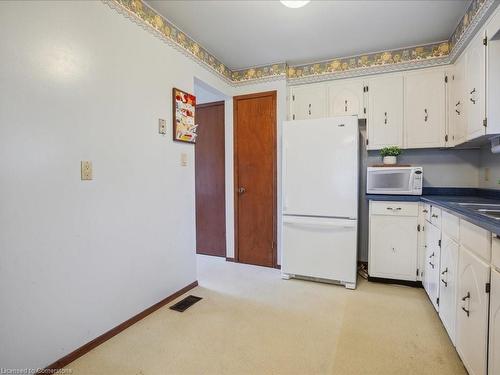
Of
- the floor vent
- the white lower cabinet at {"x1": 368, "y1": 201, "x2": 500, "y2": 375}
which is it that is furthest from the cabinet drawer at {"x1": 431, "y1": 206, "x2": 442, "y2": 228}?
the floor vent

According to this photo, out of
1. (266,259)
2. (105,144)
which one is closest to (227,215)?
(266,259)

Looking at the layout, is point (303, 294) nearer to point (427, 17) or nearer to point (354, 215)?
point (354, 215)

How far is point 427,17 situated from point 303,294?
2652 mm

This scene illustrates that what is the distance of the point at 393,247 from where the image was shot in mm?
2664

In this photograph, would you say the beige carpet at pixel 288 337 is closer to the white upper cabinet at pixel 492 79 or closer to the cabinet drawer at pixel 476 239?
the cabinet drawer at pixel 476 239

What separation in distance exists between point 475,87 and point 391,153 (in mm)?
937

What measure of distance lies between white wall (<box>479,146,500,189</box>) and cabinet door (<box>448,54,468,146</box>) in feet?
1.06

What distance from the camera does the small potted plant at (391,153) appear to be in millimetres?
2871

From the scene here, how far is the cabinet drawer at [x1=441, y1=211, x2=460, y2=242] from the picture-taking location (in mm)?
1655

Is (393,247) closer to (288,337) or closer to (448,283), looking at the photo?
(448,283)

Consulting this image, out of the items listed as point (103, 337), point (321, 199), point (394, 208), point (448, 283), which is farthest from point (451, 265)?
point (103, 337)

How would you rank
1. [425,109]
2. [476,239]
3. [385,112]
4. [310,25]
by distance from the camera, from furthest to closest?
1. [385,112]
2. [425,109]
3. [310,25]
4. [476,239]

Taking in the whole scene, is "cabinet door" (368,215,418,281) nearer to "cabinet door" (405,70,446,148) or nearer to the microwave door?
the microwave door

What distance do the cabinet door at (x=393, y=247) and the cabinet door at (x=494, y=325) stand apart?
1504 mm
